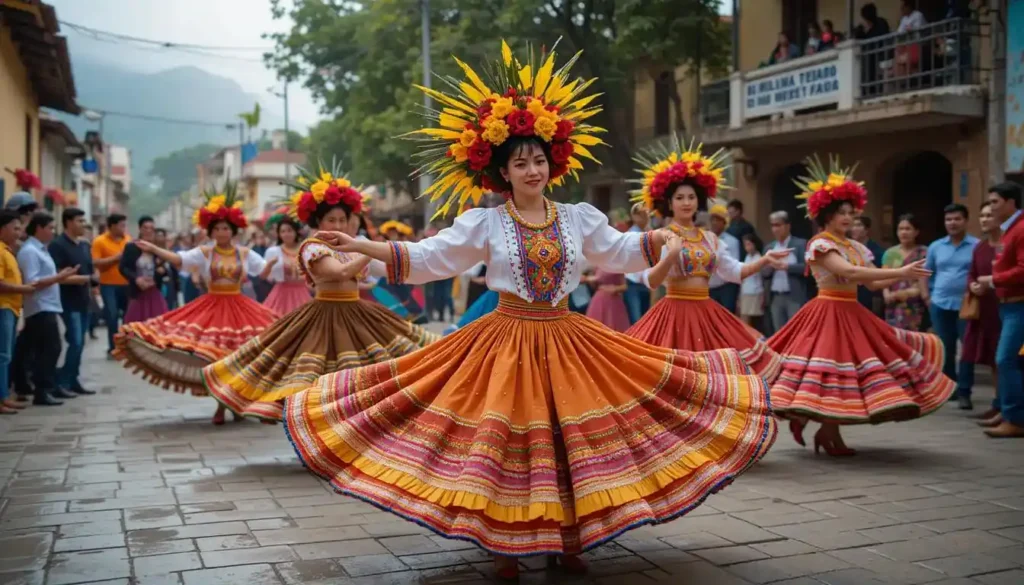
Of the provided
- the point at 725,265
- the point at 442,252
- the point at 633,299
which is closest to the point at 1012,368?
the point at 725,265

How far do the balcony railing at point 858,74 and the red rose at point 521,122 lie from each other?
38.4ft

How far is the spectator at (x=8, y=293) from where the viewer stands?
1020 cm

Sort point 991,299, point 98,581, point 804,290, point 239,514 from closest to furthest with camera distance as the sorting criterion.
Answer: point 98,581 → point 239,514 → point 991,299 → point 804,290

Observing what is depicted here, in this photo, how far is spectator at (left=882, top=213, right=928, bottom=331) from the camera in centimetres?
1136

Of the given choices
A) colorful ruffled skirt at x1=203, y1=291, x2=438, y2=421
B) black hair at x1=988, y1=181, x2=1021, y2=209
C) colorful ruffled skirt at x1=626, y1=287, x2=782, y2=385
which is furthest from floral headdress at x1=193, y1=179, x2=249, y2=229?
black hair at x1=988, y1=181, x2=1021, y2=209

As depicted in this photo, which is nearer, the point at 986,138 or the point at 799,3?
the point at 986,138

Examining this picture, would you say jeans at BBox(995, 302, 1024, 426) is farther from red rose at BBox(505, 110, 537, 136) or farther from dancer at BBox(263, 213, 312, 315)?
dancer at BBox(263, 213, 312, 315)

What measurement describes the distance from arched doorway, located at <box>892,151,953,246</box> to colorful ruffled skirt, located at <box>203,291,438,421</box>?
41.5 feet

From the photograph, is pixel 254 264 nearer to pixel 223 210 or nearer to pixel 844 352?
pixel 223 210

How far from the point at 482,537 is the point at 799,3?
1774 centimetres

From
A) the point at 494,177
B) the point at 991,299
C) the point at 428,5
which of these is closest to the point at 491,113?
the point at 494,177

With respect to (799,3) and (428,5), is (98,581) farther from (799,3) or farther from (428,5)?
(428,5)

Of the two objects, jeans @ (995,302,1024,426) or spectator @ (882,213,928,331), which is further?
spectator @ (882,213,928,331)

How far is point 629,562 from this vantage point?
5.20 meters
